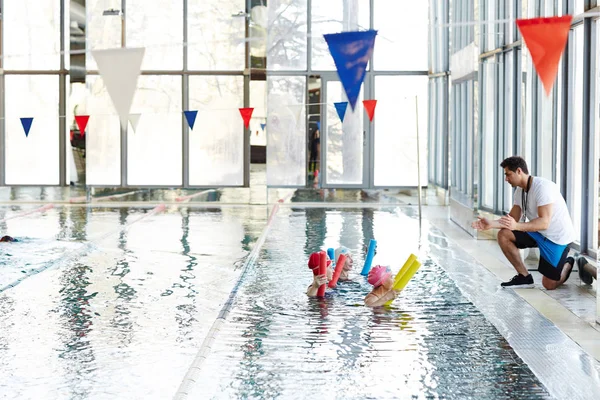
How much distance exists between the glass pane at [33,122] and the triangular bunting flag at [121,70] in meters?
11.2

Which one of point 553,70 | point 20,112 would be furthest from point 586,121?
point 20,112

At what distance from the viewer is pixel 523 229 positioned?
22.5 feet

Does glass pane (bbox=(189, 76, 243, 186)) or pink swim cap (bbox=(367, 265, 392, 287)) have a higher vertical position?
glass pane (bbox=(189, 76, 243, 186))

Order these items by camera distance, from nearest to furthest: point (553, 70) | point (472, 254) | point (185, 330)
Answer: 1. point (185, 330)
2. point (553, 70)
3. point (472, 254)

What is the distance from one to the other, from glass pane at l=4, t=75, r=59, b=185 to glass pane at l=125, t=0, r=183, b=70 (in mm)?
1765

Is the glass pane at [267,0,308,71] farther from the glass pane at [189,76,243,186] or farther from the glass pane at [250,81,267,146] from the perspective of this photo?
the glass pane at [189,76,243,186]

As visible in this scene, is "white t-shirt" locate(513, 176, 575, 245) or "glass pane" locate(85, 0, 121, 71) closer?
"white t-shirt" locate(513, 176, 575, 245)

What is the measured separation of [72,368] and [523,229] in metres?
3.56

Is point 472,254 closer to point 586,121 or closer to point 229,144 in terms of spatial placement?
point 586,121

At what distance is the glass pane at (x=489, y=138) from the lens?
11749mm

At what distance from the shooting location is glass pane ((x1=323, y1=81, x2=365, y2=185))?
1694 centimetres

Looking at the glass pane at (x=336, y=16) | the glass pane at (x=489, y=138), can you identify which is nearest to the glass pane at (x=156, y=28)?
the glass pane at (x=336, y=16)

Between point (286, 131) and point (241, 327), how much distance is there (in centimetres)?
1128

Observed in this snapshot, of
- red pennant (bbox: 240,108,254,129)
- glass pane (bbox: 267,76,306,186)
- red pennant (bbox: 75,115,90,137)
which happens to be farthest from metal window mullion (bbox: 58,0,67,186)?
red pennant (bbox: 240,108,254,129)
